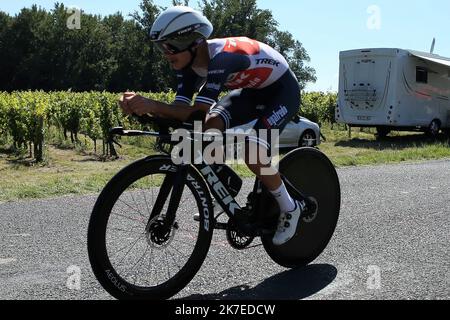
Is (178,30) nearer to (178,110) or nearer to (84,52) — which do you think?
(178,110)

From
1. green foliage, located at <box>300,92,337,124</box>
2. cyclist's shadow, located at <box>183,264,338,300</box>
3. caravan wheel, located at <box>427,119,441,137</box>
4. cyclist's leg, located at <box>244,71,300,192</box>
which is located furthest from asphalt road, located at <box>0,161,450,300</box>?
green foliage, located at <box>300,92,337,124</box>

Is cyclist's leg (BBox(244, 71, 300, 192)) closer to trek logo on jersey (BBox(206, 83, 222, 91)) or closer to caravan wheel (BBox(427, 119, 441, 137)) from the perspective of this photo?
trek logo on jersey (BBox(206, 83, 222, 91))

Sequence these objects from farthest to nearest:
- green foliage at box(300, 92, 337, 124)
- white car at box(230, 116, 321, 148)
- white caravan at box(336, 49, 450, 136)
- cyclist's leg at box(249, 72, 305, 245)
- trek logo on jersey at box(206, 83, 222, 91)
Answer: green foliage at box(300, 92, 337, 124) < white caravan at box(336, 49, 450, 136) < white car at box(230, 116, 321, 148) < cyclist's leg at box(249, 72, 305, 245) < trek logo on jersey at box(206, 83, 222, 91)

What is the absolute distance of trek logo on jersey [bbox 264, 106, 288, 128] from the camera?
3984 mm

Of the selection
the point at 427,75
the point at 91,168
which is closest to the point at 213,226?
the point at 91,168

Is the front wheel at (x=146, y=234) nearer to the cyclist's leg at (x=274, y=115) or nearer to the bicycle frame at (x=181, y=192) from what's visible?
the bicycle frame at (x=181, y=192)

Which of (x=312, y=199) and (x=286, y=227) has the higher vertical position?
(x=312, y=199)

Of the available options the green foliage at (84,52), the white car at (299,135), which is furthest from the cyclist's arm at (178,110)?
the green foliage at (84,52)

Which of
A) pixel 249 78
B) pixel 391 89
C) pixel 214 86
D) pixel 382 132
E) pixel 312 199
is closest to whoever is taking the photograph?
pixel 214 86

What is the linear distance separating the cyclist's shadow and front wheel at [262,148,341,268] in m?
0.16

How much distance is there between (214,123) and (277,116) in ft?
1.73

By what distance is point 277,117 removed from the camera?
4.03 meters

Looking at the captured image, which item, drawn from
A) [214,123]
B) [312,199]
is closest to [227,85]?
[214,123]

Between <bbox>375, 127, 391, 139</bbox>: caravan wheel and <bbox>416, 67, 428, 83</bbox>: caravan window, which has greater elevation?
<bbox>416, 67, 428, 83</bbox>: caravan window
